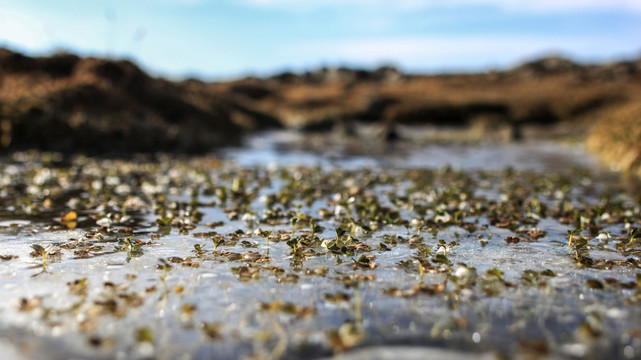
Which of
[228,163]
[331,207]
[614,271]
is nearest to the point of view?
[614,271]

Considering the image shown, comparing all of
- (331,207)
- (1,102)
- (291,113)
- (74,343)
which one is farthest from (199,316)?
(291,113)

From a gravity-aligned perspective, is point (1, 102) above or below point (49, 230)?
above

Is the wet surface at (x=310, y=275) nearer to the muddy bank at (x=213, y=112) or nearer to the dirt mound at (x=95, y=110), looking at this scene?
the dirt mound at (x=95, y=110)

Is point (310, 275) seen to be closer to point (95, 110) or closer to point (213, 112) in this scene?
point (95, 110)

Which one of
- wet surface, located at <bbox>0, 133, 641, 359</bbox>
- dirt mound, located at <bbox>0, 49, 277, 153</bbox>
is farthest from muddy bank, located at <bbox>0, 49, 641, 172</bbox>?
wet surface, located at <bbox>0, 133, 641, 359</bbox>

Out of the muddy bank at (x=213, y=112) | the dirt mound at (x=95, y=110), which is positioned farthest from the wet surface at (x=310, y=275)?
the muddy bank at (x=213, y=112)

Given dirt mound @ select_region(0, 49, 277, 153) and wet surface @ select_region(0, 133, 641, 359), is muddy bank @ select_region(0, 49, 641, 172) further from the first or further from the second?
wet surface @ select_region(0, 133, 641, 359)

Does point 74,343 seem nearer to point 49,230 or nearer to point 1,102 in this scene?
point 49,230
